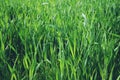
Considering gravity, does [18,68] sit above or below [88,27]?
below

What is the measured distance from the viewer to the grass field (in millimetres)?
1083

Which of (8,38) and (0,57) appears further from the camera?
(8,38)

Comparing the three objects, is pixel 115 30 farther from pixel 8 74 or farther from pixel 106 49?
pixel 8 74

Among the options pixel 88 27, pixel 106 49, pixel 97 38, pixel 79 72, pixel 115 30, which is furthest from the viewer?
pixel 115 30

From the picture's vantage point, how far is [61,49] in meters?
1.21

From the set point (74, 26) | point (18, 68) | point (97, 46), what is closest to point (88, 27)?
point (74, 26)

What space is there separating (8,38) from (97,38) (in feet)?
1.52

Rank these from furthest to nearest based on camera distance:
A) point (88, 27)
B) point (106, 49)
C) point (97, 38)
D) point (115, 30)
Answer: point (115, 30), point (88, 27), point (97, 38), point (106, 49)

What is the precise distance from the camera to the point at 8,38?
150cm

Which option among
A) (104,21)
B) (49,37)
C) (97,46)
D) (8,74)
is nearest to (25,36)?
(49,37)

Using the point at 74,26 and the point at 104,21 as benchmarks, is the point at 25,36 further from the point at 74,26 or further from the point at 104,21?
the point at 104,21

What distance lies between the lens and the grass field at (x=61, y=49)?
3.55ft

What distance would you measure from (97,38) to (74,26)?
0.23 m

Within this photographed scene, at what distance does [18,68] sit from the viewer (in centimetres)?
126
